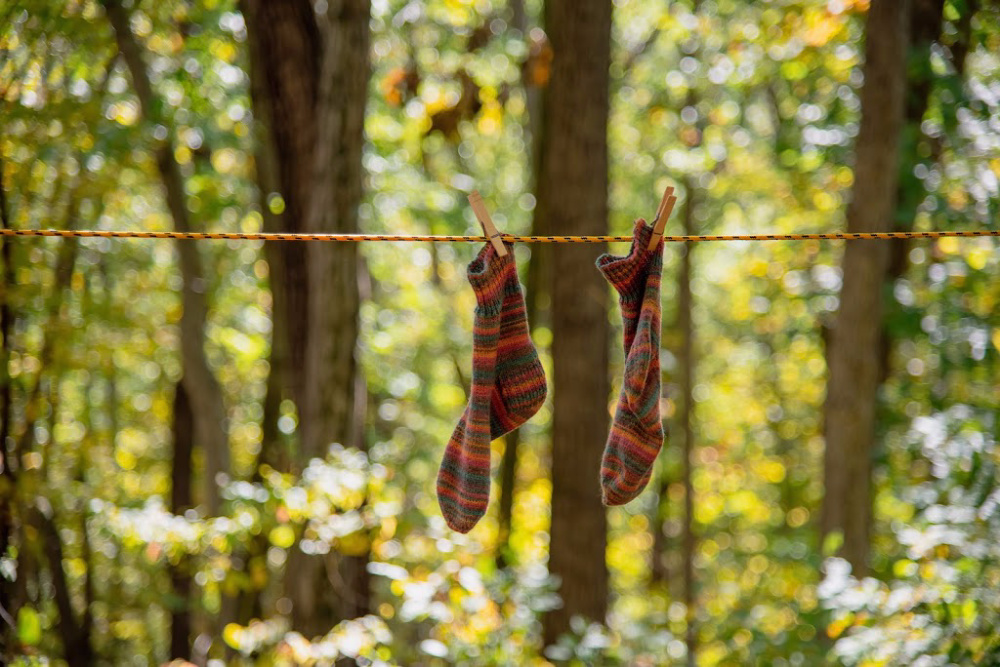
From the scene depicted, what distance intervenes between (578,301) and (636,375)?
2.78 meters

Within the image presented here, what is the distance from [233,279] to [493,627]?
4.97 meters

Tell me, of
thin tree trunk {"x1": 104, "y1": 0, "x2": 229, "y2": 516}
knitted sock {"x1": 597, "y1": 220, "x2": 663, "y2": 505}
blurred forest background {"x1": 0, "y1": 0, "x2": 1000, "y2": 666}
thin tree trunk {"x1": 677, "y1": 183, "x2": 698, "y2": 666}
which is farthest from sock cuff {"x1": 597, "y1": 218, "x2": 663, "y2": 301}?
thin tree trunk {"x1": 677, "y1": 183, "x2": 698, "y2": 666}

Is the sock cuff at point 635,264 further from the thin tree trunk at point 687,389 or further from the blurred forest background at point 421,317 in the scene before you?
the thin tree trunk at point 687,389

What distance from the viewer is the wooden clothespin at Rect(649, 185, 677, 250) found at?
197 cm

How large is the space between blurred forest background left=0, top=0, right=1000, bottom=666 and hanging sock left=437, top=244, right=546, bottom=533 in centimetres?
106

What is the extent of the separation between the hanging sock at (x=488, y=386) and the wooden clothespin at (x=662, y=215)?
34cm

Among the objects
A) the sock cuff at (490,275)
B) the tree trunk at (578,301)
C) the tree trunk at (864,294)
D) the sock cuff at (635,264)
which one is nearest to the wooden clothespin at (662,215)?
the sock cuff at (635,264)

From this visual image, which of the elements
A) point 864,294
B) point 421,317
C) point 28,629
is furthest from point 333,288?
point 421,317

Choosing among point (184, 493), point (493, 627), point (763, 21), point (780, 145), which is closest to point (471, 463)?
point (493, 627)

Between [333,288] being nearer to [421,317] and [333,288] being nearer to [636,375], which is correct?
[636,375]

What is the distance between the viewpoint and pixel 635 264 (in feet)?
6.88

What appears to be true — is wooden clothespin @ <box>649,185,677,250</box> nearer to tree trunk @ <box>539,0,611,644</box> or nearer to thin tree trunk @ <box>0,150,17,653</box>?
thin tree trunk @ <box>0,150,17,653</box>

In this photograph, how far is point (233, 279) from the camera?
7.63 metres

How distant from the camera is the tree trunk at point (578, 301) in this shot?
478 cm
